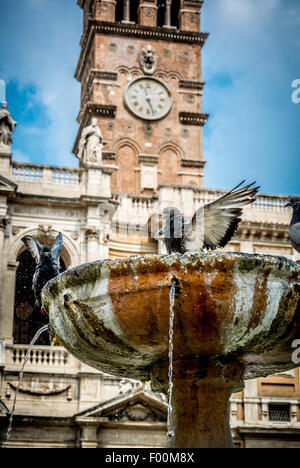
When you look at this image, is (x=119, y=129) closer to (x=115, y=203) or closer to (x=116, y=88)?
(x=116, y=88)

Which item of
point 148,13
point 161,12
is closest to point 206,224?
point 148,13

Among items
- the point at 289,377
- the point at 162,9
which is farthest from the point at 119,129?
the point at 289,377

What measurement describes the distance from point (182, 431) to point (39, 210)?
58.0 ft

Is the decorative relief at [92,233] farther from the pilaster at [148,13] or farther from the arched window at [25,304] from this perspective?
the pilaster at [148,13]

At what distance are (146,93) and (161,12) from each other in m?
5.51

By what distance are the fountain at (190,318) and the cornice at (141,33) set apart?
28580mm

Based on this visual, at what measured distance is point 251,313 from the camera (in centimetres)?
775

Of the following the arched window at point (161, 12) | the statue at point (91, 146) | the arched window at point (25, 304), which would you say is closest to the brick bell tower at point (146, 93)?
the arched window at point (161, 12)

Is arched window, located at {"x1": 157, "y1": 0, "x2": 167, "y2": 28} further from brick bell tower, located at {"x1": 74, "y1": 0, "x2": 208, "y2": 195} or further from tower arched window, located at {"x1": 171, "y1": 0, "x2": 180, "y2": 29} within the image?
tower arched window, located at {"x1": 171, "y1": 0, "x2": 180, "y2": 29}

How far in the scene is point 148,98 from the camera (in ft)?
114

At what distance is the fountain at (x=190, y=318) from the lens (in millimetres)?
7660

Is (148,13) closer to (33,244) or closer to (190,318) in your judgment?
(33,244)

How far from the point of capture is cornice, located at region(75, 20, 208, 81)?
35.5 metres
